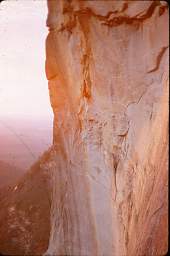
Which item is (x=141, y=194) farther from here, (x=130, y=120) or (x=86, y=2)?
(x=86, y=2)

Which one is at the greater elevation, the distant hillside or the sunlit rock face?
the sunlit rock face

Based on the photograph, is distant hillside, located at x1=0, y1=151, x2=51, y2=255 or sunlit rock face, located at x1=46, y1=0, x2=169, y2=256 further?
distant hillside, located at x1=0, y1=151, x2=51, y2=255

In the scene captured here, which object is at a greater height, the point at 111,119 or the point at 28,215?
the point at 111,119

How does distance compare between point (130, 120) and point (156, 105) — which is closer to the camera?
point (156, 105)

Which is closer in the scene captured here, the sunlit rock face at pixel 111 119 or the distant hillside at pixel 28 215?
the sunlit rock face at pixel 111 119

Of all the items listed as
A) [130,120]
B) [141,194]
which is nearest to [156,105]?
[130,120]

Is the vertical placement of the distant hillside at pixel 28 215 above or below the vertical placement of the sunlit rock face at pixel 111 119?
below

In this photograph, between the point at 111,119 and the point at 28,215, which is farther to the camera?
the point at 28,215

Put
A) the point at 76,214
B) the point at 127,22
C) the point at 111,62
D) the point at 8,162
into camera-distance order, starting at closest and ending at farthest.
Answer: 1. the point at 127,22
2. the point at 111,62
3. the point at 76,214
4. the point at 8,162
